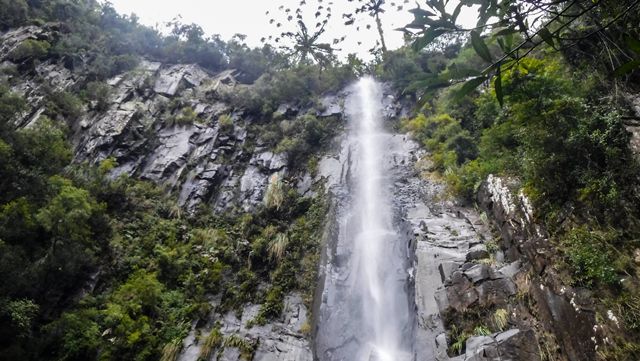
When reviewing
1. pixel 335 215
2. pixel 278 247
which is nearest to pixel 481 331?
pixel 278 247

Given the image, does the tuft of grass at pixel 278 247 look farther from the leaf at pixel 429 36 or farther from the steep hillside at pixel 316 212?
the leaf at pixel 429 36

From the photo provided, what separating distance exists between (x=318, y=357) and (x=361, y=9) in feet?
22.7

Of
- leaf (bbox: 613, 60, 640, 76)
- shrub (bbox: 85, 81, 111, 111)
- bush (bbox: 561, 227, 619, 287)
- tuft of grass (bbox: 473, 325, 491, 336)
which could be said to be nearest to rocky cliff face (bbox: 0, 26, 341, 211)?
shrub (bbox: 85, 81, 111, 111)

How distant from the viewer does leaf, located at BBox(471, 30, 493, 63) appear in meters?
1.89

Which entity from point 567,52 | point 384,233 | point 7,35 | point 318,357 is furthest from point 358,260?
point 7,35

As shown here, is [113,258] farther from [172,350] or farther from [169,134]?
[169,134]

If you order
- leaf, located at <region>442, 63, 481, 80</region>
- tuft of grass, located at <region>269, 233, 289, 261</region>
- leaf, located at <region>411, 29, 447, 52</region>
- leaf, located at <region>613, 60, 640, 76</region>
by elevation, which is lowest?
tuft of grass, located at <region>269, 233, 289, 261</region>

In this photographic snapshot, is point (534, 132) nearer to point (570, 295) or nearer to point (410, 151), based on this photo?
point (570, 295)

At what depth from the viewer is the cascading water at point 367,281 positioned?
7871mm

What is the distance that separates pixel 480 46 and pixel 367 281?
8257 mm

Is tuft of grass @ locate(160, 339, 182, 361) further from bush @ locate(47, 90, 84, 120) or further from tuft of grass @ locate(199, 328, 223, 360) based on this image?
bush @ locate(47, 90, 84, 120)

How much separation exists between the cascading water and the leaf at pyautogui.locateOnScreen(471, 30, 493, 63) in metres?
6.45

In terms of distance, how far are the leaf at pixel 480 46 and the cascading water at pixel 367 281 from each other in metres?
6.45

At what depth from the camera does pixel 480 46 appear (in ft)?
→ 6.35
